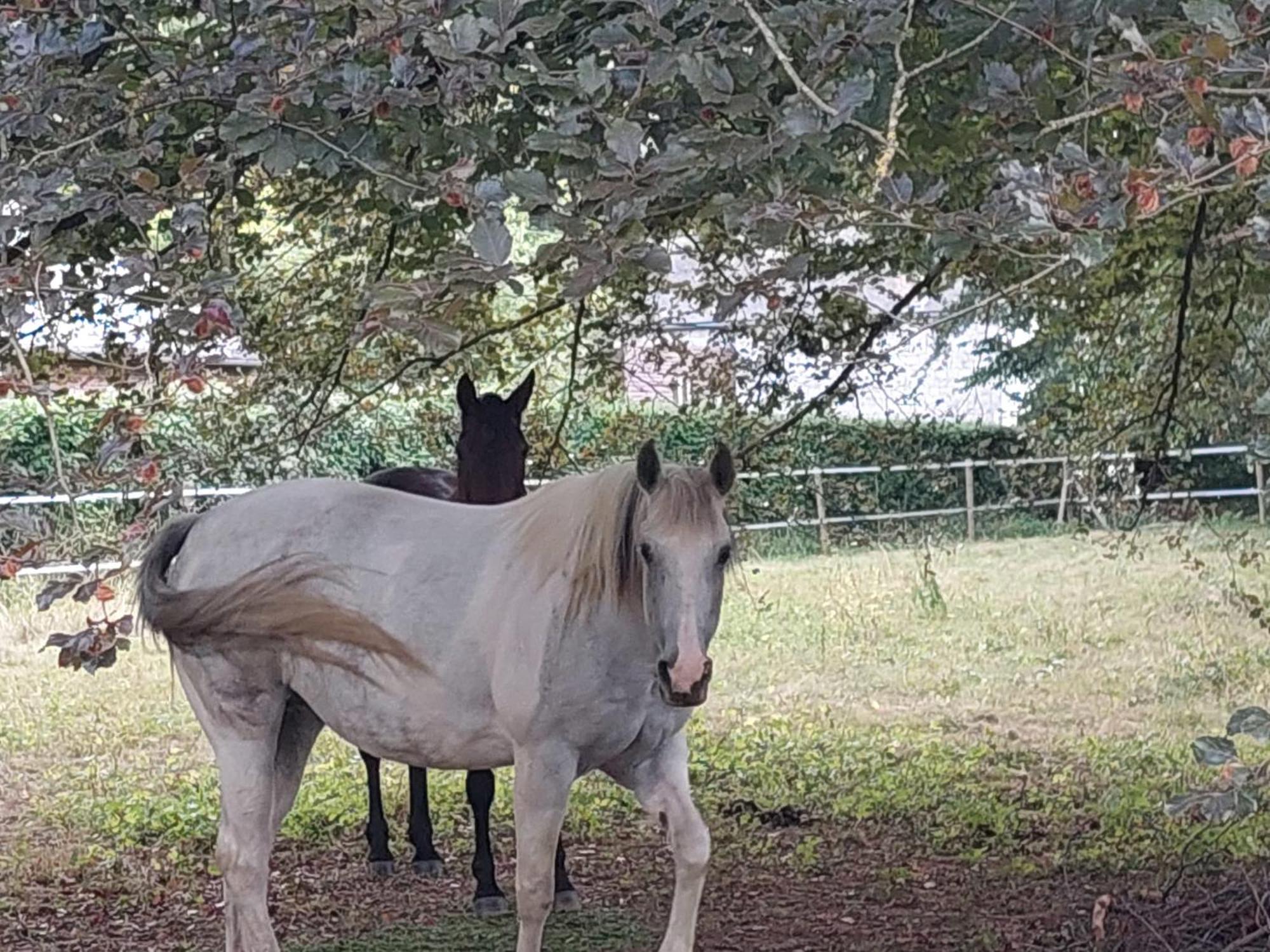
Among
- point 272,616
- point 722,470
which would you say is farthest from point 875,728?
point 722,470

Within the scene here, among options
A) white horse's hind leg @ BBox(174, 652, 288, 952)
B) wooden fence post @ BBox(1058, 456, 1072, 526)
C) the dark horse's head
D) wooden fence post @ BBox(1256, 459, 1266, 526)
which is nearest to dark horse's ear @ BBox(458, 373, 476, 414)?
the dark horse's head

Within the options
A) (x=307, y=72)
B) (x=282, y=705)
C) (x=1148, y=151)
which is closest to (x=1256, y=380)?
(x=1148, y=151)

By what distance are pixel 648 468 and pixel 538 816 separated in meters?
0.95

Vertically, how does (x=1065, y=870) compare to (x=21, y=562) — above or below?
below

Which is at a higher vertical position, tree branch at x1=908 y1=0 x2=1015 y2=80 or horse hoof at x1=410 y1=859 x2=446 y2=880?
tree branch at x1=908 y1=0 x2=1015 y2=80

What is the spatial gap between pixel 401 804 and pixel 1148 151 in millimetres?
4344

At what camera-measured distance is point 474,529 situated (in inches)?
178

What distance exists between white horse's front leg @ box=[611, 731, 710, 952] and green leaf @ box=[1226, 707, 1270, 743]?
1.64 meters

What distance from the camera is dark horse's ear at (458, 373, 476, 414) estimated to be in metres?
5.52

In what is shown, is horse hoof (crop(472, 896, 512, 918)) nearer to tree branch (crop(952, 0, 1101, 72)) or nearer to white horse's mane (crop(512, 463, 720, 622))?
white horse's mane (crop(512, 463, 720, 622))

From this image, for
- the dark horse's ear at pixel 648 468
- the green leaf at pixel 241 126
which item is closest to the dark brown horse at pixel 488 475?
the dark horse's ear at pixel 648 468

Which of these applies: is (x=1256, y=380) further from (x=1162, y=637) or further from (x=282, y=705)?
(x=282, y=705)

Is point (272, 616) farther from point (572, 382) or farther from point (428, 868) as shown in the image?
point (572, 382)

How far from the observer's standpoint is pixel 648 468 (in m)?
3.91
